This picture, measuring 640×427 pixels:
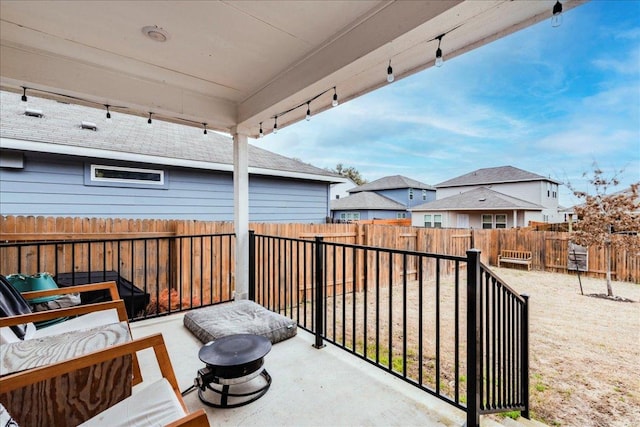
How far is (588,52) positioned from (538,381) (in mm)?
8505

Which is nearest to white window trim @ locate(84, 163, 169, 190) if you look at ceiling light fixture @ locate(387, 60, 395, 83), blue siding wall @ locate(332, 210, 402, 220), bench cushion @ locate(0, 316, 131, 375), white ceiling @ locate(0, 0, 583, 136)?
white ceiling @ locate(0, 0, 583, 136)

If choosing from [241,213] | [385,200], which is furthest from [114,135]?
[385,200]

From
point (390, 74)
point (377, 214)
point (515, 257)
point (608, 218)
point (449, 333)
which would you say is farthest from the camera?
point (377, 214)

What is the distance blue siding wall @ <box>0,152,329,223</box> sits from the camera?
4.30 m

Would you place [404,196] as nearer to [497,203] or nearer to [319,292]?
[497,203]

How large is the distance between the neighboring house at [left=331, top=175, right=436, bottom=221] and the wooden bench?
29.0 ft

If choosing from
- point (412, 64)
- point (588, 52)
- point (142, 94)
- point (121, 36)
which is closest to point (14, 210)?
point (142, 94)

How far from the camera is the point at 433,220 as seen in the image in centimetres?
1597

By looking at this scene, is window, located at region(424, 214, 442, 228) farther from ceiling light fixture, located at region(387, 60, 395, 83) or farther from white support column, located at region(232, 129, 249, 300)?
ceiling light fixture, located at region(387, 60, 395, 83)

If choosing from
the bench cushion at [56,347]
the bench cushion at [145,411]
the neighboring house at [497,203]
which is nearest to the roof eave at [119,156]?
the bench cushion at [56,347]

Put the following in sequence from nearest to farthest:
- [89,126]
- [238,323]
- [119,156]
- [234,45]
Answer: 1. [234,45]
2. [238,323]
3. [119,156]
4. [89,126]

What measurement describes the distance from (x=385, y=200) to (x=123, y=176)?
16.2 m

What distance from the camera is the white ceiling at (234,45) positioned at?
1.71 m

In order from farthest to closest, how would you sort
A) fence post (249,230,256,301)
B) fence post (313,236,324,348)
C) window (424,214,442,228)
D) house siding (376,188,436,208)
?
house siding (376,188,436,208)
window (424,214,442,228)
fence post (249,230,256,301)
fence post (313,236,324,348)
